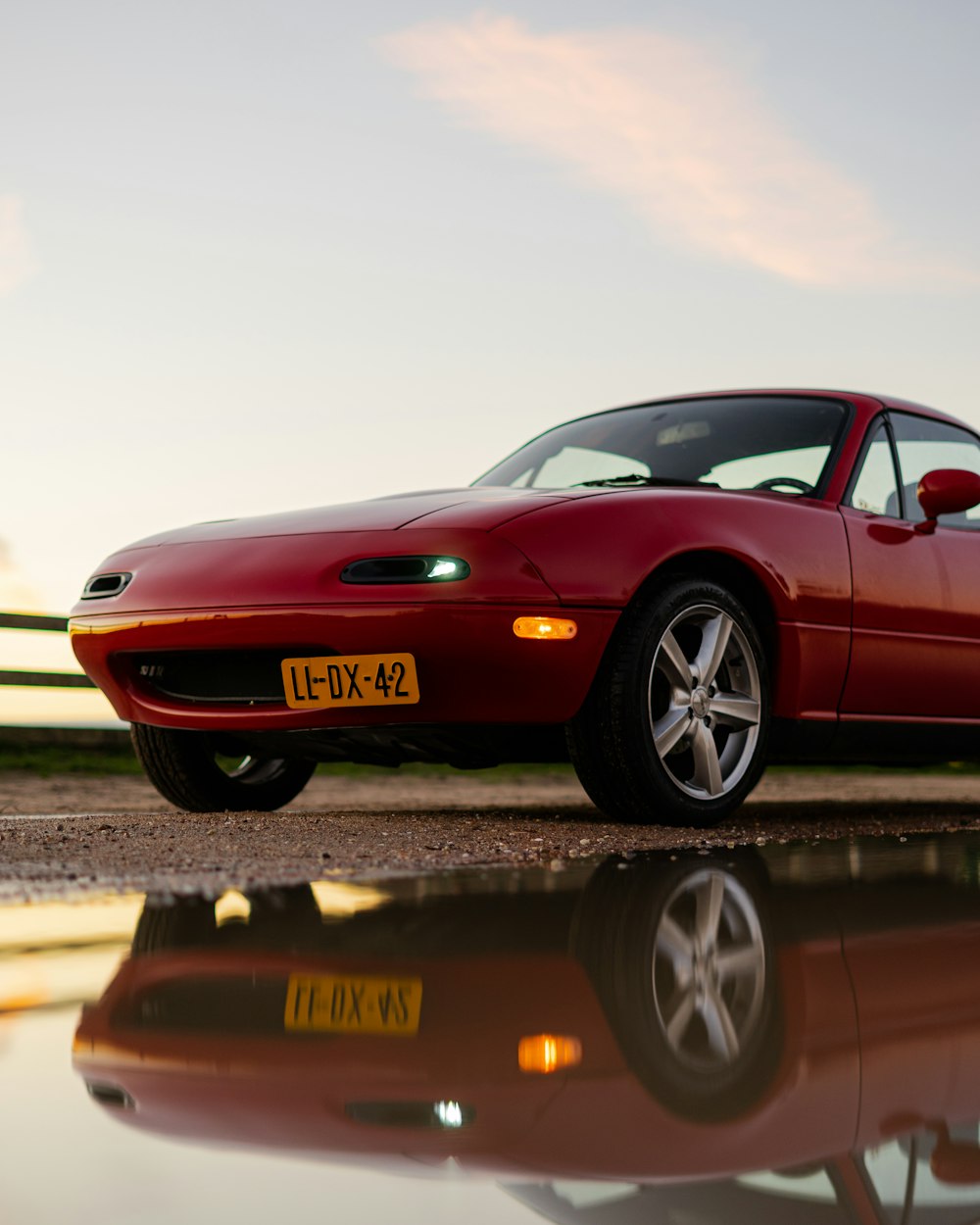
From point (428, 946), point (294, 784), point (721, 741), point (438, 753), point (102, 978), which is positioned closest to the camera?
point (102, 978)

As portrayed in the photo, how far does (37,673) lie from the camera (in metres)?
10.3

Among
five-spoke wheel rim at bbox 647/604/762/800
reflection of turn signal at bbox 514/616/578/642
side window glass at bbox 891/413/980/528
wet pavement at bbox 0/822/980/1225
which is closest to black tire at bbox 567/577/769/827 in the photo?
five-spoke wheel rim at bbox 647/604/762/800

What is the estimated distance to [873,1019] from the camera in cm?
218

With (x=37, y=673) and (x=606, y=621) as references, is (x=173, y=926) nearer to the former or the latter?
(x=606, y=621)

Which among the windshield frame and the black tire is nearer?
the black tire

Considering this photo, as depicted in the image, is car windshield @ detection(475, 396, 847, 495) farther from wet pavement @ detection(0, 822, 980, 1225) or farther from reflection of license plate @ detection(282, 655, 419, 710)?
wet pavement @ detection(0, 822, 980, 1225)

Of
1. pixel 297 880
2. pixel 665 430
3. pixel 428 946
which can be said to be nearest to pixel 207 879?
pixel 297 880

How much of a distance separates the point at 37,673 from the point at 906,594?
6.56 meters

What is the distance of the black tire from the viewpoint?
14.7 ft

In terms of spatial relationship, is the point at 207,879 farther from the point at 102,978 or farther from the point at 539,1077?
the point at 539,1077

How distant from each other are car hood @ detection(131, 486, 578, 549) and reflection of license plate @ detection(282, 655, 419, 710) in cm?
41

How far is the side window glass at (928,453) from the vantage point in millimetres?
5922

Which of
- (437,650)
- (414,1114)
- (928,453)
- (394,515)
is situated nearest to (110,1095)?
(414,1114)

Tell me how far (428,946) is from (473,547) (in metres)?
1.85
